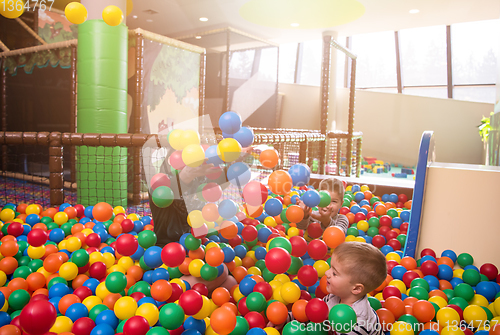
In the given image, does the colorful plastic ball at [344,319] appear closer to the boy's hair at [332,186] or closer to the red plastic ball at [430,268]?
the red plastic ball at [430,268]

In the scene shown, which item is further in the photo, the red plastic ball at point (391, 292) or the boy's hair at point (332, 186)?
the boy's hair at point (332, 186)

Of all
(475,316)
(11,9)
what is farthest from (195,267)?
(11,9)

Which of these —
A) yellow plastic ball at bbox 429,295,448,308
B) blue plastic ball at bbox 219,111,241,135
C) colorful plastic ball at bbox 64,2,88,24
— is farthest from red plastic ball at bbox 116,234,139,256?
colorful plastic ball at bbox 64,2,88,24

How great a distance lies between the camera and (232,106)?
6.64 metres

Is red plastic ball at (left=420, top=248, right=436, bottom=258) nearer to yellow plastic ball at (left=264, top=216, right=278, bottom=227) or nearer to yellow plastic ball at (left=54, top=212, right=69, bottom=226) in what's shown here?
yellow plastic ball at (left=264, top=216, right=278, bottom=227)

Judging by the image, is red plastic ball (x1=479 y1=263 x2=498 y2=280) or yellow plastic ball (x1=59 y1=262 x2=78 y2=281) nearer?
yellow plastic ball (x1=59 y1=262 x2=78 y2=281)

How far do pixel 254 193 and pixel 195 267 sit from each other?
403 mm

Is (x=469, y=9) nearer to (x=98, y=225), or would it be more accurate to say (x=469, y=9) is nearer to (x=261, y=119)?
(x=261, y=119)

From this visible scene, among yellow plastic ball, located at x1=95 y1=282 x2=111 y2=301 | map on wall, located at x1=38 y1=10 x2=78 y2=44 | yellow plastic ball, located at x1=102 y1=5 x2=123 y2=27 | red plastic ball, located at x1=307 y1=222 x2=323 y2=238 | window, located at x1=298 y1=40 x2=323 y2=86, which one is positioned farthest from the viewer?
window, located at x1=298 y1=40 x2=323 y2=86

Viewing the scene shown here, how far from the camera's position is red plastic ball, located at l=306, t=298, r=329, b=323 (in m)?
1.11

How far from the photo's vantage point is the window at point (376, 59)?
27.0 feet

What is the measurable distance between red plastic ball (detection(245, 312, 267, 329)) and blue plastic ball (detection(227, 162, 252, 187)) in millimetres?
497

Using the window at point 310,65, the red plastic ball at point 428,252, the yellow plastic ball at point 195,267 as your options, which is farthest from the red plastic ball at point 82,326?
the window at point 310,65

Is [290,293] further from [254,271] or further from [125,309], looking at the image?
[125,309]
